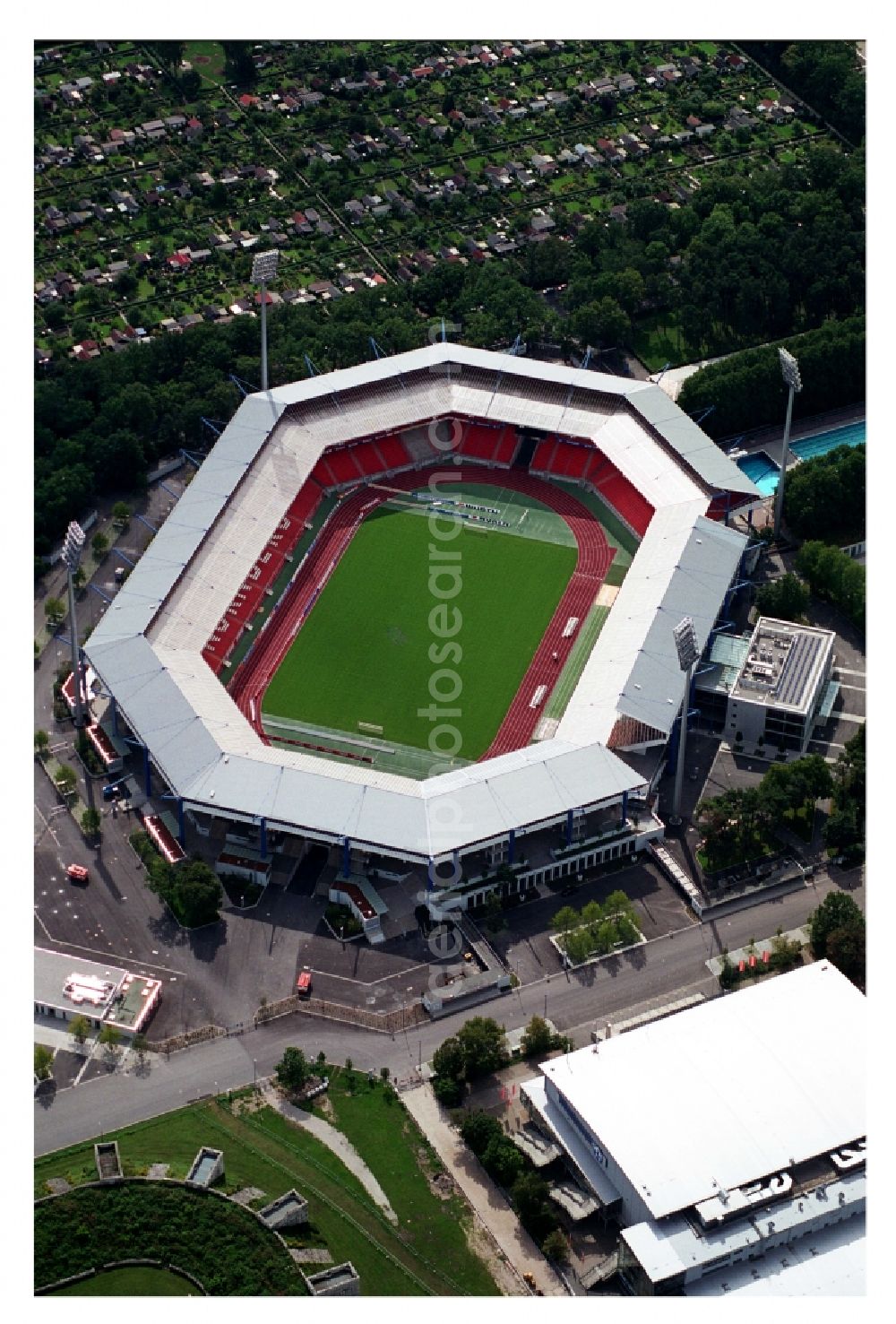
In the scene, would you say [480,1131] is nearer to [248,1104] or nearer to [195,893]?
[248,1104]

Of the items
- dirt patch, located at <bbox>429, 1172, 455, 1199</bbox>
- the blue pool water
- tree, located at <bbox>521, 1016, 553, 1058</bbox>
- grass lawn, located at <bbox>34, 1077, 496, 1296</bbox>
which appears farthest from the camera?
the blue pool water

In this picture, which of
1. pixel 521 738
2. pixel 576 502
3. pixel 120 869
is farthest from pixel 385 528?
pixel 120 869

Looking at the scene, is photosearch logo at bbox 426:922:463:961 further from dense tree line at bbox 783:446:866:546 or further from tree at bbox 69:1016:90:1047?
dense tree line at bbox 783:446:866:546

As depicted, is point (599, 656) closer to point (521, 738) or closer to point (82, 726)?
point (521, 738)

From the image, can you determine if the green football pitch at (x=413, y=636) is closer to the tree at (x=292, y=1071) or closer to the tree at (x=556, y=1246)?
the tree at (x=292, y=1071)

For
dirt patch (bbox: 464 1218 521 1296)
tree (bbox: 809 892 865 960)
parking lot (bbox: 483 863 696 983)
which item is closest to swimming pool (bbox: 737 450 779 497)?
parking lot (bbox: 483 863 696 983)

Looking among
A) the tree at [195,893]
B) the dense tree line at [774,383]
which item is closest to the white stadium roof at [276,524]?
the tree at [195,893]
